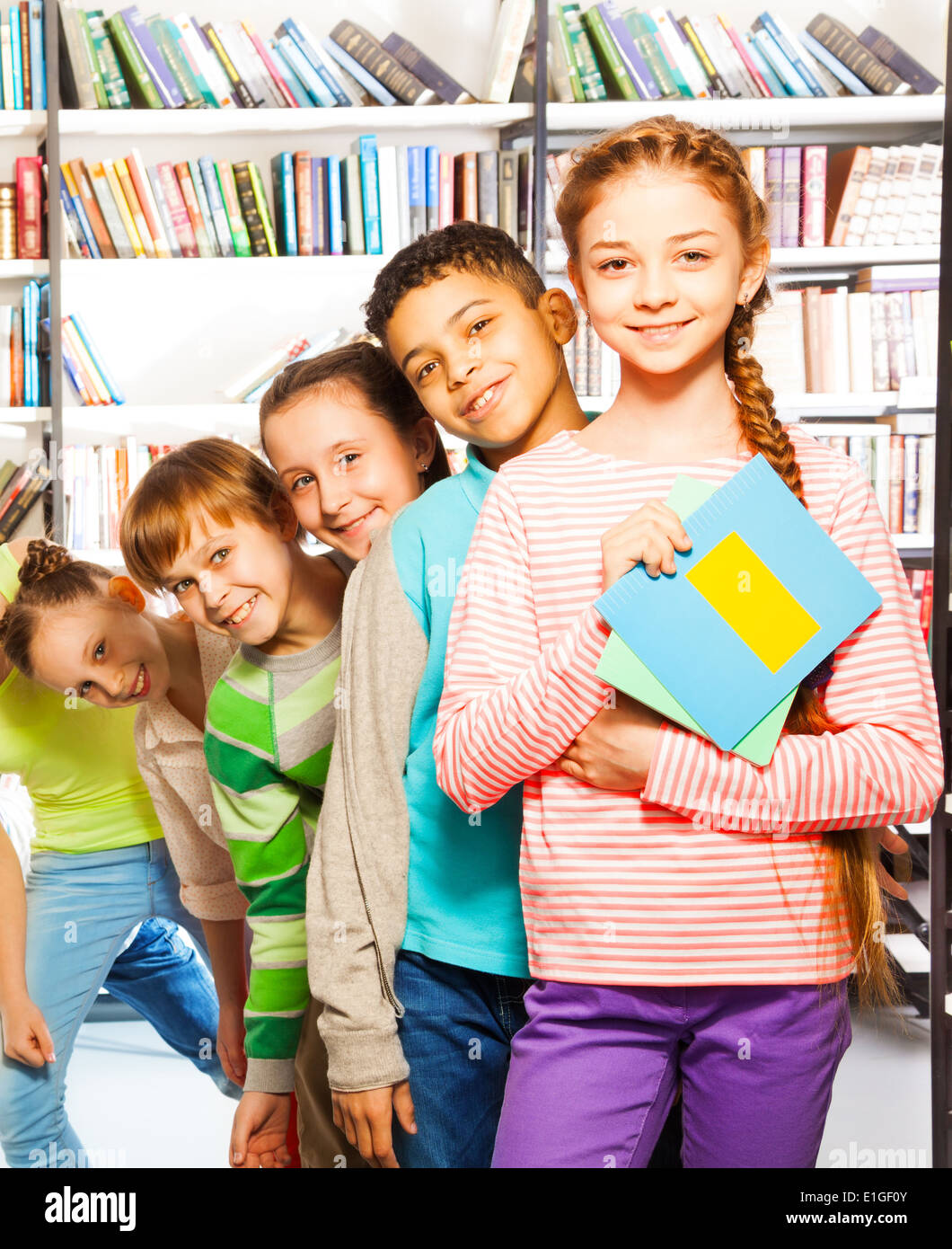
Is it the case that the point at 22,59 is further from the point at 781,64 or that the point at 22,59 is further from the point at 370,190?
the point at 781,64

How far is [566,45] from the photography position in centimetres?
189

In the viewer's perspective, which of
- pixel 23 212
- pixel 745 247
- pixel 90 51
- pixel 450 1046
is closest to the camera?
pixel 745 247

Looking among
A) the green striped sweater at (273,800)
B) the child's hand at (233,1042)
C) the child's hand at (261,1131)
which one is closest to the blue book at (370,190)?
the green striped sweater at (273,800)

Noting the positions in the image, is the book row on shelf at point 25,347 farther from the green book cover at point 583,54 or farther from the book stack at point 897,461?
the book stack at point 897,461

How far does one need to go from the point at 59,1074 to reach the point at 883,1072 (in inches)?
47.9

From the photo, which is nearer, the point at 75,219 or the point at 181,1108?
the point at 181,1108

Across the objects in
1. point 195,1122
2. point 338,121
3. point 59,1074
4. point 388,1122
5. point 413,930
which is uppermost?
point 338,121

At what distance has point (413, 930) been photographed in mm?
1017

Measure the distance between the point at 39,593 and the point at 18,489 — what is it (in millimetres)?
656

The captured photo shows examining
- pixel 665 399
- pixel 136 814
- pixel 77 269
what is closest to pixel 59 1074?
pixel 136 814

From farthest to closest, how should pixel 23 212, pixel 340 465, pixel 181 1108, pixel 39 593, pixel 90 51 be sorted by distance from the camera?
pixel 23 212 → pixel 90 51 → pixel 181 1108 → pixel 39 593 → pixel 340 465

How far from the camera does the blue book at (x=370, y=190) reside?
199 cm

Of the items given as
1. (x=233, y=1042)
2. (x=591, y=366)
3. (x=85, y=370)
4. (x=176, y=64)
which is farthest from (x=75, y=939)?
(x=176, y=64)
